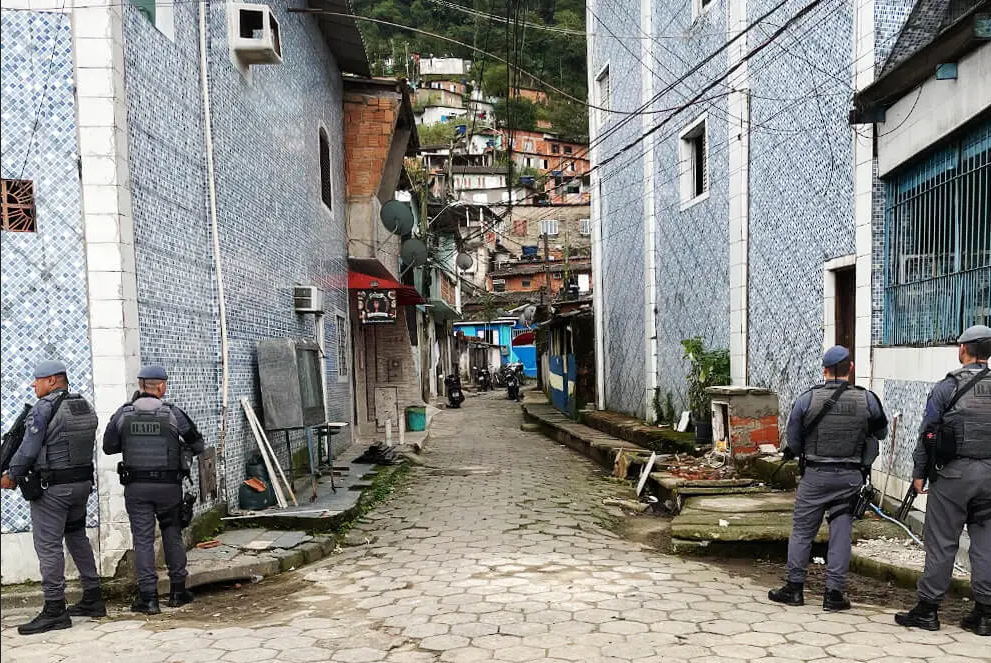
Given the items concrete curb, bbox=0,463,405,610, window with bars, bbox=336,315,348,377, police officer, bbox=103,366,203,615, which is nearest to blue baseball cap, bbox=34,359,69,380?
police officer, bbox=103,366,203,615

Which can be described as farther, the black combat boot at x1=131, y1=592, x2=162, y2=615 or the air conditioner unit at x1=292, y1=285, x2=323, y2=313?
the air conditioner unit at x1=292, y1=285, x2=323, y2=313

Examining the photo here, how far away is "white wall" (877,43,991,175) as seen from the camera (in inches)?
225

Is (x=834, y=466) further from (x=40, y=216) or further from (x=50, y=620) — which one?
(x=40, y=216)

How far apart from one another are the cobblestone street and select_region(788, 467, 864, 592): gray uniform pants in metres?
0.27

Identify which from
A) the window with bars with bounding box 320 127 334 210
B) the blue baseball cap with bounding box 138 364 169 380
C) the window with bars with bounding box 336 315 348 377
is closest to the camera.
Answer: the blue baseball cap with bounding box 138 364 169 380

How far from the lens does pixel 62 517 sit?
491cm

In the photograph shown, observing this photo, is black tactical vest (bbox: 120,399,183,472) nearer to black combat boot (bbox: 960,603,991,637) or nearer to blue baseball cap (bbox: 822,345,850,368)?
blue baseball cap (bbox: 822,345,850,368)

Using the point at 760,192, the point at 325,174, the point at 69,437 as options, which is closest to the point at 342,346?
the point at 325,174

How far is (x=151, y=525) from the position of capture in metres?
5.23

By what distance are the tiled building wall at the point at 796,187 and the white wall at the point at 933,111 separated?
75cm

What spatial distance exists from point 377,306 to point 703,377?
6258mm

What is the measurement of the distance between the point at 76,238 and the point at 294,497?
3.83 meters

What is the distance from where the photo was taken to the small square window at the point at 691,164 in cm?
1243

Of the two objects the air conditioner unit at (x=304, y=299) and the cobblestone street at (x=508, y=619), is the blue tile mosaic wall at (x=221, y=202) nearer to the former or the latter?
the air conditioner unit at (x=304, y=299)
